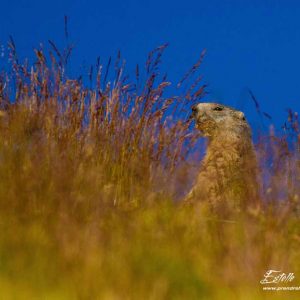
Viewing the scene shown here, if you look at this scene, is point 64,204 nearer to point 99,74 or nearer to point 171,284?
point 171,284

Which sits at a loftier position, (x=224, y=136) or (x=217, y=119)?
(x=217, y=119)

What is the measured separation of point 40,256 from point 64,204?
0.86 feet

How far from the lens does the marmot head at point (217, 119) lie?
17.9 feet

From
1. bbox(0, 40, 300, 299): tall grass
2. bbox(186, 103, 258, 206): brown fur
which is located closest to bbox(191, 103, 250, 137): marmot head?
A: bbox(186, 103, 258, 206): brown fur

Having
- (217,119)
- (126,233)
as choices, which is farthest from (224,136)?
(126,233)

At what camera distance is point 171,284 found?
9.52ft

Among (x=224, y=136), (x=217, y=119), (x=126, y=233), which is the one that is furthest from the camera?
(x=217, y=119)

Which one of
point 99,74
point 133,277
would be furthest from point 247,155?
point 133,277

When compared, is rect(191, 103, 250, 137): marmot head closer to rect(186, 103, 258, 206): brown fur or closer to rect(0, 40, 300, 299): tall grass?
rect(186, 103, 258, 206): brown fur

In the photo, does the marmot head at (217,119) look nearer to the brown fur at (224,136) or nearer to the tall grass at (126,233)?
the brown fur at (224,136)

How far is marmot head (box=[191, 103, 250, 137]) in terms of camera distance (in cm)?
544

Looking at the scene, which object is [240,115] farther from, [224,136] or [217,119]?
[224,136]

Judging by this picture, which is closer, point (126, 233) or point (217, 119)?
point (126, 233)

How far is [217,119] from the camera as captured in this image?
217 inches
